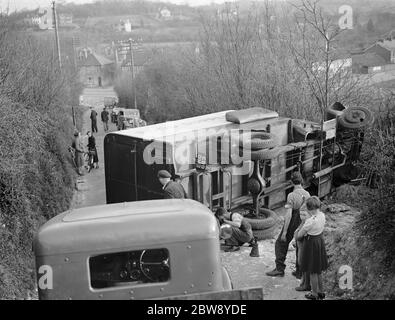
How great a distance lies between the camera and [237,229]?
30.4 feet

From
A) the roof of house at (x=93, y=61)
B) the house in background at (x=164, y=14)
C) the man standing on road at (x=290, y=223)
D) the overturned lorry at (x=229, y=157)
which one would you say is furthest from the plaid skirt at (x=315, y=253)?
the house in background at (x=164, y=14)

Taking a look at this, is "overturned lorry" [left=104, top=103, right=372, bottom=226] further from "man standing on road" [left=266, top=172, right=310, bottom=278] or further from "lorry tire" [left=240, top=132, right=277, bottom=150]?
"man standing on road" [left=266, top=172, right=310, bottom=278]

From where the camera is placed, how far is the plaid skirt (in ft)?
23.0

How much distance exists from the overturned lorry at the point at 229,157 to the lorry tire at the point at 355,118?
27 mm

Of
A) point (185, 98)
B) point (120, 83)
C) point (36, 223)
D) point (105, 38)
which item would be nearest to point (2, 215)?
point (36, 223)

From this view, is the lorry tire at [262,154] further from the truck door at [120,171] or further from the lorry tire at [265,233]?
the truck door at [120,171]

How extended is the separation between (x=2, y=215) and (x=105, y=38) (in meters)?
112

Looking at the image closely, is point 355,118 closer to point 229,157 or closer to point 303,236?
point 229,157

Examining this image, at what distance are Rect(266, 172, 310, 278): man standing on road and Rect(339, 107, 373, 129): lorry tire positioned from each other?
20.2 ft

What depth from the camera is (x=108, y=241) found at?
5.51 metres

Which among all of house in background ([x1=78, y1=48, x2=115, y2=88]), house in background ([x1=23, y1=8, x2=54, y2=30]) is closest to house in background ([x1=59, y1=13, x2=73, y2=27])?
house in background ([x1=78, y1=48, x2=115, y2=88])

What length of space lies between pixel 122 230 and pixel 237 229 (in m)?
4.04

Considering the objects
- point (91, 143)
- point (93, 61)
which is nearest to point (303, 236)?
point (91, 143)
